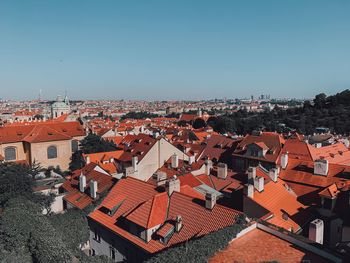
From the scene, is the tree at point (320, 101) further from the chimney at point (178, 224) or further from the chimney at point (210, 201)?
the chimney at point (178, 224)

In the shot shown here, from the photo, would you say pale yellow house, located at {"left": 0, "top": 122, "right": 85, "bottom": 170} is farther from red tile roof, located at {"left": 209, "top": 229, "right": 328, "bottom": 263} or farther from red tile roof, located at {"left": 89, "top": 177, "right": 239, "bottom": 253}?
red tile roof, located at {"left": 209, "top": 229, "right": 328, "bottom": 263}

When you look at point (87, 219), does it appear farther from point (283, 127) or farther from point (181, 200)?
point (283, 127)

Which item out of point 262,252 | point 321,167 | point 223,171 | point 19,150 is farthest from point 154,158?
point 262,252

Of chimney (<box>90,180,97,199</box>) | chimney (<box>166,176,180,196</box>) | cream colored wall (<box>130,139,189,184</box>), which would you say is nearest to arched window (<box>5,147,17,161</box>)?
cream colored wall (<box>130,139,189,184</box>)

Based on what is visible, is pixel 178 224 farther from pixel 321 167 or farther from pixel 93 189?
pixel 321 167

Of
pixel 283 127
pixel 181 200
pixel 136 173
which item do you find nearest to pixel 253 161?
pixel 136 173

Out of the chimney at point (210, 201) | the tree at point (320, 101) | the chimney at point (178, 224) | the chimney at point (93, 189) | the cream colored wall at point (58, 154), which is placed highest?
the tree at point (320, 101)

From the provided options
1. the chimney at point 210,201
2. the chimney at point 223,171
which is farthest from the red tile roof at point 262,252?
the chimney at point 223,171

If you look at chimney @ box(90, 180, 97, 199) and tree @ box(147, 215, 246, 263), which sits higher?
tree @ box(147, 215, 246, 263)
